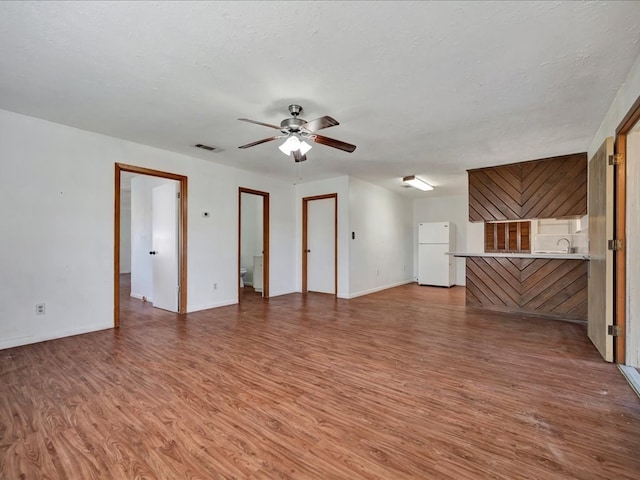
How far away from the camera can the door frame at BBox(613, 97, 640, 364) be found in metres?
2.64

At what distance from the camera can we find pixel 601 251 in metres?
2.91

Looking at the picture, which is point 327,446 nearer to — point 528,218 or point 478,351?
point 478,351

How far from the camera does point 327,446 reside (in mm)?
1625

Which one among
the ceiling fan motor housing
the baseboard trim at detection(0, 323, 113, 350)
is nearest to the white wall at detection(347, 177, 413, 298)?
the ceiling fan motor housing

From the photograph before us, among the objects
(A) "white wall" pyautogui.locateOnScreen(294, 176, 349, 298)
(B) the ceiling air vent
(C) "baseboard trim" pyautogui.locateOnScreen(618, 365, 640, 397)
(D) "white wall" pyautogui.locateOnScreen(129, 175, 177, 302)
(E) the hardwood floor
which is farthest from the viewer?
(A) "white wall" pyautogui.locateOnScreen(294, 176, 349, 298)

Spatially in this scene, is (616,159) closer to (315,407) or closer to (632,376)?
(632,376)

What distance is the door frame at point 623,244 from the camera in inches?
104

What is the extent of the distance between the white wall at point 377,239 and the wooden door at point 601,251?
11.6 ft

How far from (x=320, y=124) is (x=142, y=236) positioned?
4.86 metres

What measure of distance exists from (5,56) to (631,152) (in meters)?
4.98

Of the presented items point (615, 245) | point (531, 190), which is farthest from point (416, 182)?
point (615, 245)

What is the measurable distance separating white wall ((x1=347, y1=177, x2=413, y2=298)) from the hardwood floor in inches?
107

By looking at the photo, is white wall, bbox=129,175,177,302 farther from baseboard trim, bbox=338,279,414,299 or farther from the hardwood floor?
baseboard trim, bbox=338,279,414,299

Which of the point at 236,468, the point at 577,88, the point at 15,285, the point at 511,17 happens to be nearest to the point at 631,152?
the point at 577,88
